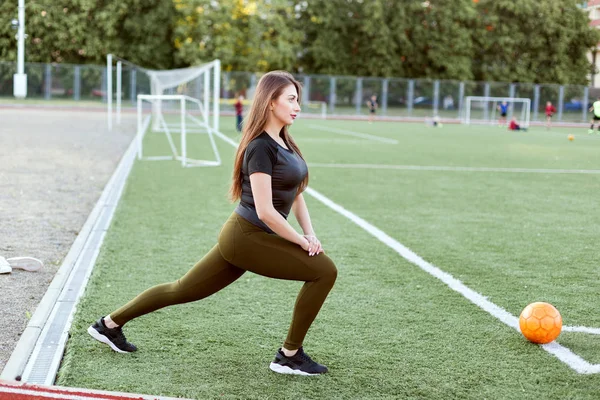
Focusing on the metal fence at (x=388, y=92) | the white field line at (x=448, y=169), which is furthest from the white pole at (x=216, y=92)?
the metal fence at (x=388, y=92)

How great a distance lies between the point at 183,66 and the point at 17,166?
46.3 meters

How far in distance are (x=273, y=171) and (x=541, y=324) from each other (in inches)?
77.0

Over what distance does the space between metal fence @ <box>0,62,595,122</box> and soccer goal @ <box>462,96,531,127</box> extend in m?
0.87

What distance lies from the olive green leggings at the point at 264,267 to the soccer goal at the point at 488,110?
47336mm

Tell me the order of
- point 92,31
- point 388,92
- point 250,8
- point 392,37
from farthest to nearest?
1. point 392,37
2. point 92,31
3. point 250,8
4. point 388,92

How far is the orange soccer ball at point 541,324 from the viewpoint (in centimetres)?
457

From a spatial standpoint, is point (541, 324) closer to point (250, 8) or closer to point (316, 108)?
point (316, 108)

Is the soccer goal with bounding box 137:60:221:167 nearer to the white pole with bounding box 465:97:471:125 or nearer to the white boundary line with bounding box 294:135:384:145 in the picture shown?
the white boundary line with bounding box 294:135:384:145

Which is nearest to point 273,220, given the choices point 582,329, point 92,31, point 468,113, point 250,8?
point 582,329

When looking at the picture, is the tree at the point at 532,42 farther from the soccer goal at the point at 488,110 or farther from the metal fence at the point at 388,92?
the soccer goal at the point at 488,110

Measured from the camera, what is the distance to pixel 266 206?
12.2 ft

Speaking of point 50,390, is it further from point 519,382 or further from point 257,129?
point 519,382

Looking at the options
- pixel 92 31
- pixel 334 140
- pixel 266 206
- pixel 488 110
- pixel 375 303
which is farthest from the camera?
pixel 92 31

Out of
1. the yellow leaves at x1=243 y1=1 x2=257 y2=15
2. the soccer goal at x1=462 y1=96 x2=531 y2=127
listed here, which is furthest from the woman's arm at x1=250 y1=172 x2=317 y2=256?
the yellow leaves at x1=243 y1=1 x2=257 y2=15
